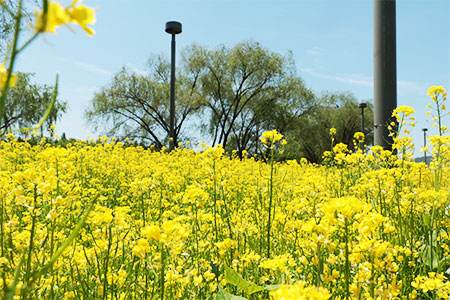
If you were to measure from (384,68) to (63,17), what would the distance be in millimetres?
7792

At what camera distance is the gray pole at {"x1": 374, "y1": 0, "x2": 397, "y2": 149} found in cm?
752

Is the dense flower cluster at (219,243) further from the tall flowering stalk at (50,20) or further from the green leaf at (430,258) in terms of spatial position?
the tall flowering stalk at (50,20)

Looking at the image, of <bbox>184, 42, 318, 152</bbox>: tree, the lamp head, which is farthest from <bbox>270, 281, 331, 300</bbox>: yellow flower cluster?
<bbox>184, 42, 318, 152</bbox>: tree

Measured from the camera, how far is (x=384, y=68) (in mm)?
7609

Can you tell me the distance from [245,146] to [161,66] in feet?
28.9

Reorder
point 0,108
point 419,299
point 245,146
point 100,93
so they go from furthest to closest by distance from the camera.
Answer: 1. point 245,146
2. point 100,93
3. point 419,299
4. point 0,108

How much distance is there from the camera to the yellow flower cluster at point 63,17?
1.51 feet

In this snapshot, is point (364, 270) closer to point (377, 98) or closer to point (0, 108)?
point (0, 108)

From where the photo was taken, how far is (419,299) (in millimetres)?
2395

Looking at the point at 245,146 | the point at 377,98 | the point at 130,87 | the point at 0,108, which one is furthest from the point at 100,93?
the point at 0,108

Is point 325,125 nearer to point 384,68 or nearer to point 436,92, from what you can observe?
point 384,68

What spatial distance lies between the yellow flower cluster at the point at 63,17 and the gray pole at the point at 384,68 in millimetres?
7488

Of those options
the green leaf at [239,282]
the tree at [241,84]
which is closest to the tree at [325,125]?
the tree at [241,84]

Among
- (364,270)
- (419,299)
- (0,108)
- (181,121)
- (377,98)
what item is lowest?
(419,299)
